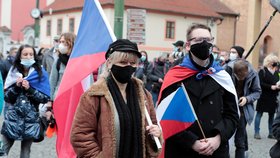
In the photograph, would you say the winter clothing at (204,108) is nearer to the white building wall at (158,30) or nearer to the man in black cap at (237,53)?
the man in black cap at (237,53)

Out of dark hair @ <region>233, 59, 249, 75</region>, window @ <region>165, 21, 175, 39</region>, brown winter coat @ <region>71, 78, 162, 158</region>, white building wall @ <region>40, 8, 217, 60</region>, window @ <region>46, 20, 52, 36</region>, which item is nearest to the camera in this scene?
brown winter coat @ <region>71, 78, 162, 158</region>

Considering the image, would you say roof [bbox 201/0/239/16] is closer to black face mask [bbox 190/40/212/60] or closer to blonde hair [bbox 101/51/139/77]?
black face mask [bbox 190/40/212/60]

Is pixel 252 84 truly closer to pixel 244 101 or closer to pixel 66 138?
pixel 244 101

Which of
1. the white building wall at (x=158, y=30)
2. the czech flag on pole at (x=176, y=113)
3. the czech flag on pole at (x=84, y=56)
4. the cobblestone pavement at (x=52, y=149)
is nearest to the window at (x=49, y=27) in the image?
the white building wall at (x=158, y=30)

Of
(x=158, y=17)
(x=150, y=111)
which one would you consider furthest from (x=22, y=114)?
(x=158, y=17)

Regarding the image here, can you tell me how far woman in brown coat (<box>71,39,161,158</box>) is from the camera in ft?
12.9

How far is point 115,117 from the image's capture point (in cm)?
397

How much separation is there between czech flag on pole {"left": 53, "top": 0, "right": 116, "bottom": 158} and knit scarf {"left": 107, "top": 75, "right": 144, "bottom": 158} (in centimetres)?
86

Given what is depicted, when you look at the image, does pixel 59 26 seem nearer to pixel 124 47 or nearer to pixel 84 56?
pixel 84 56

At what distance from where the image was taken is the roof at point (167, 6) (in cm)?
4425

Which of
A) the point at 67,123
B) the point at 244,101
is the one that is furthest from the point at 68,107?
the point at 244,101

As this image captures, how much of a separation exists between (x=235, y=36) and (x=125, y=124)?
52253mm

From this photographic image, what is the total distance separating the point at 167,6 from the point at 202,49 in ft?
138

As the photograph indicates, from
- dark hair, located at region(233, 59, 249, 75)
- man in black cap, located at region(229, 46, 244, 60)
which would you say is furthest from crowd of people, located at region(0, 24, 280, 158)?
man in black cap, located at region(229, 46, 244, 60)
